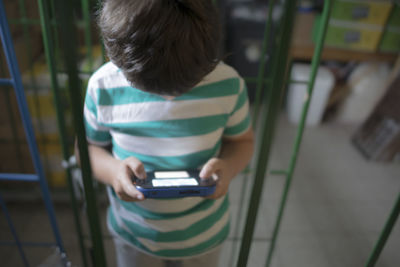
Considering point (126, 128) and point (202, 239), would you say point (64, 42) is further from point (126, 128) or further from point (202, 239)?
point (202, 239)

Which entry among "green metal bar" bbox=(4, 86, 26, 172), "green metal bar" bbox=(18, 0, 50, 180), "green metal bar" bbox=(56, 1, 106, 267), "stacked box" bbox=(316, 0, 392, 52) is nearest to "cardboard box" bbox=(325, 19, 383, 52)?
"stacked box" bbox=(316, 0, 392, 52)

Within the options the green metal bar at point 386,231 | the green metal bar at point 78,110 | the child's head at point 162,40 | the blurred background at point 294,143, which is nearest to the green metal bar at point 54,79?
the blurred background at point 294,143

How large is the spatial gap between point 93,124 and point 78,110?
32 cm

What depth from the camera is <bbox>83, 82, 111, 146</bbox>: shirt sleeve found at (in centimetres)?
61

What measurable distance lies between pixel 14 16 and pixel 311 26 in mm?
1906

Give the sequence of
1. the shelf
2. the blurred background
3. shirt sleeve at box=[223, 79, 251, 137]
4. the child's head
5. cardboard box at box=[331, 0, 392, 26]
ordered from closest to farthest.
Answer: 1. the child's head
2. shirt sleeve at box=[223, 79, 251, 137]
3. the blurred background
4. cardboard box at box=[331, 0, 392, 26]
5. the shelf

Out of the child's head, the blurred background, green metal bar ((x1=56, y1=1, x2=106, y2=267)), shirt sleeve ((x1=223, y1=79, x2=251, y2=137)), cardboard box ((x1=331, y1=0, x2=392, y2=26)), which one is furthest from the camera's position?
cardboard box ((x1=331, y1=0, x2=392, y2=26))

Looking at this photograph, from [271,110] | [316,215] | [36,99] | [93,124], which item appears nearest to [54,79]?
[93,124]

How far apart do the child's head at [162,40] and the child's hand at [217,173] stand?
6.2 inches

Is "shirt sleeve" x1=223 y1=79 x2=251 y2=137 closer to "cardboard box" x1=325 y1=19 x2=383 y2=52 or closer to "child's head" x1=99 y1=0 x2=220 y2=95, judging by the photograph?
"child's head" x1=99 y1=0 x2=220 y2=95

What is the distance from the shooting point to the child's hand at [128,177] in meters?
0.57

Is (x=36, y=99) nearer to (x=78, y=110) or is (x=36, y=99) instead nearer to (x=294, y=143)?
(x=294, y=143)

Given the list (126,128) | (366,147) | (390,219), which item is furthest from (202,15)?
(366,147)

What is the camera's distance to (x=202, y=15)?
1.61 feet
